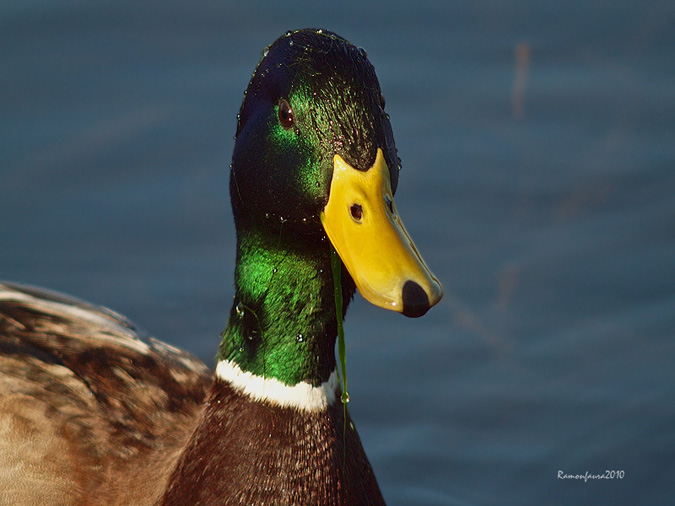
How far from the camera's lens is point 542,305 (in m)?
5.55

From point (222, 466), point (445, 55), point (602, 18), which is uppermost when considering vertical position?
point (602, 18)

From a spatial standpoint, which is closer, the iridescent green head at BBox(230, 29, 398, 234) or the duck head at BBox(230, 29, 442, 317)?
the duck head at BBox(230, 29, 442, 317)

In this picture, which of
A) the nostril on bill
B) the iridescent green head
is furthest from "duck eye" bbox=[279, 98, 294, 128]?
the nostril on bill

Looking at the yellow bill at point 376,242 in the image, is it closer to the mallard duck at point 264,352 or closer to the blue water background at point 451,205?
the mallard duck at point 264,352

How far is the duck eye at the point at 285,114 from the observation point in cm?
331

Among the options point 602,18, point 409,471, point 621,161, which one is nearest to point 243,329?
point 409,471

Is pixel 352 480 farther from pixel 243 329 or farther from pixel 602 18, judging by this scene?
pixel 602 18

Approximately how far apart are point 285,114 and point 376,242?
44 cm

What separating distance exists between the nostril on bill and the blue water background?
2.04 meters

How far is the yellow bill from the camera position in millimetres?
3055

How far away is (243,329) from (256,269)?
0.79ft

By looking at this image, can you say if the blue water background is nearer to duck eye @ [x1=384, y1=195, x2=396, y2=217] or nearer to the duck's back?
the duck's back

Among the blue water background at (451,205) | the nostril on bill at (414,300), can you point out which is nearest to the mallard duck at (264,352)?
the nostril on bill at (414,300)

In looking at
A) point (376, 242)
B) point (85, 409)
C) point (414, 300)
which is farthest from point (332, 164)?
point (85, 409)
